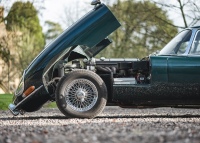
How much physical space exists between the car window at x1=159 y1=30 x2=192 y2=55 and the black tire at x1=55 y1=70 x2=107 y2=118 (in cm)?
151

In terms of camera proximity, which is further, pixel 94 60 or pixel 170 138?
pixel 94 60

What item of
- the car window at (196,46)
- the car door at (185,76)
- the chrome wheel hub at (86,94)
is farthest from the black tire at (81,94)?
the car window at (196,46)

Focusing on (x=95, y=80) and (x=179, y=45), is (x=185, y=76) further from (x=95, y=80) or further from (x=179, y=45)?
(x=95, y=80)

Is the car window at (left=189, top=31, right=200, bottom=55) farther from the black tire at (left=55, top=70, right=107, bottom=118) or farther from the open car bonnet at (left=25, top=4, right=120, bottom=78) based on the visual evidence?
the black tire at (left=55, top=70, right=107, bottom=118)

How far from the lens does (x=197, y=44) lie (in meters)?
8.79

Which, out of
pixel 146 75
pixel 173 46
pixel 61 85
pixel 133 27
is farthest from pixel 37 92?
pixel 133 27

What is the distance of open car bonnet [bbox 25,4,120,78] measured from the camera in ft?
27.4

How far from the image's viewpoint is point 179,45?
8938 millimetres

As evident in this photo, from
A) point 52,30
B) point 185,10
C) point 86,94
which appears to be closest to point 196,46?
point 86,94

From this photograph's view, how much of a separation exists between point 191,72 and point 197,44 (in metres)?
0.61

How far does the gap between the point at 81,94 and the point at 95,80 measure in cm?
32

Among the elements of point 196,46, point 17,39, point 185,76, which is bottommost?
point 185,76

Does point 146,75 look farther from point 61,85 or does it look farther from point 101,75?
point 61,85

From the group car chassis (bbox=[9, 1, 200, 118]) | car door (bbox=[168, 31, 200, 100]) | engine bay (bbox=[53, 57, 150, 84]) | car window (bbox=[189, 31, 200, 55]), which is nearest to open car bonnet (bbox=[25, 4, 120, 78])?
car chassis (bbox=[9, 1, 200, 118])
